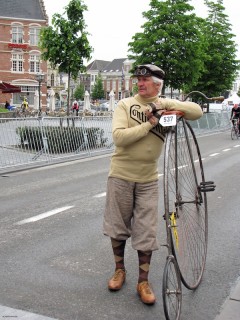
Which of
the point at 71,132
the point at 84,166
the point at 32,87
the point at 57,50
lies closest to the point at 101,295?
the point at 84,166

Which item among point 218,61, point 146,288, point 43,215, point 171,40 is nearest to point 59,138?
point 43,215

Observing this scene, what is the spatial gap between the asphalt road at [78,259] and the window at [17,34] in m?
59.2

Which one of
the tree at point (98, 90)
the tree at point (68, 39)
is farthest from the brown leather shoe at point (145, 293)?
the tree at point (98, 90)

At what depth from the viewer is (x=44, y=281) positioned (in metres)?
4.45

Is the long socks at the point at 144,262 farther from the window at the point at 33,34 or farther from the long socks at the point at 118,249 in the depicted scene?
the window at the point at 33,34

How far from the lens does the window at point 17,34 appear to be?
64438 mm

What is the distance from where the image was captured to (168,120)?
3.57m

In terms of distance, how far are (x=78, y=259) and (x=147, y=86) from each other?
2.25 metres

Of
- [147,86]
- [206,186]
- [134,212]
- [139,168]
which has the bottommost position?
[134,212]

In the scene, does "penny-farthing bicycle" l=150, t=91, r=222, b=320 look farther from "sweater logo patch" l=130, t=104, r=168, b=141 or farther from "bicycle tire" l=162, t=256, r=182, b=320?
"sweater logo patch" l=130, t=104, r=168, b=141

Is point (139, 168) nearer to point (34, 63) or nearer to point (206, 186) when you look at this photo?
point (206, 186)

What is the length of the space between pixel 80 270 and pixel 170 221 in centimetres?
170

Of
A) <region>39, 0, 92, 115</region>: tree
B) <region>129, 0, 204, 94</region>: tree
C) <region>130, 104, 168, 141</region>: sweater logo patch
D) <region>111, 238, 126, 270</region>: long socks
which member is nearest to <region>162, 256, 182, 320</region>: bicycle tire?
<region>111, 238, 126, 270</region>: long socks

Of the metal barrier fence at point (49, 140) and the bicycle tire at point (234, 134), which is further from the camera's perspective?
the bicycle tire at point (234, 134)
